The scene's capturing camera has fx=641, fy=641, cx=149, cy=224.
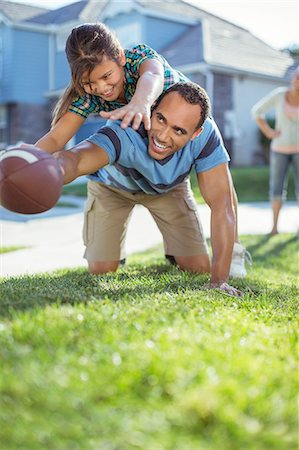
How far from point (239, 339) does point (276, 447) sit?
2.42 ft

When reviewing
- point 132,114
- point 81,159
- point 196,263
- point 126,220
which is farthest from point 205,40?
point 132,114

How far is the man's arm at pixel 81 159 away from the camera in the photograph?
371cm

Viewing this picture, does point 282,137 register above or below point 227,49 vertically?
above

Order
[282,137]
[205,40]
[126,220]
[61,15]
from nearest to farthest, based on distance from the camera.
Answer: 1. [126,220]
2. [282,137]
3. [205,40]
4. [61,15]

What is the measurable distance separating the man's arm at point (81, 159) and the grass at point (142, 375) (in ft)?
2.76

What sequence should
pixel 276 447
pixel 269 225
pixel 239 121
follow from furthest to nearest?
1. pixel 239 121
2. pixel 269 225
3. pixel 276 447

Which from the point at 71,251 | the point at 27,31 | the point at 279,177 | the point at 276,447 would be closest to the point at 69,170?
the point at 276,447

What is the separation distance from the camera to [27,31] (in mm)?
22359

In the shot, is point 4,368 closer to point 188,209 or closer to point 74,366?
point 74,366

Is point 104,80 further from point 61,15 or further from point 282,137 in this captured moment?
point 61,15

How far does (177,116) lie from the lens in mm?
3887

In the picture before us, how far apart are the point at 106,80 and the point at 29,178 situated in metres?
0.87

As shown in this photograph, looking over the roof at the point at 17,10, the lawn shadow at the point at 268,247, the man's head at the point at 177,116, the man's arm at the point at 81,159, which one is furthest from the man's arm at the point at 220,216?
the roof at the point at 17,10

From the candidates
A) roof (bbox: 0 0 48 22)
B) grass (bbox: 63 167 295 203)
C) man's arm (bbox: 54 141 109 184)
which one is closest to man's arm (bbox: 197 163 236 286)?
man's arm (bbox: 54 141 109 184)
